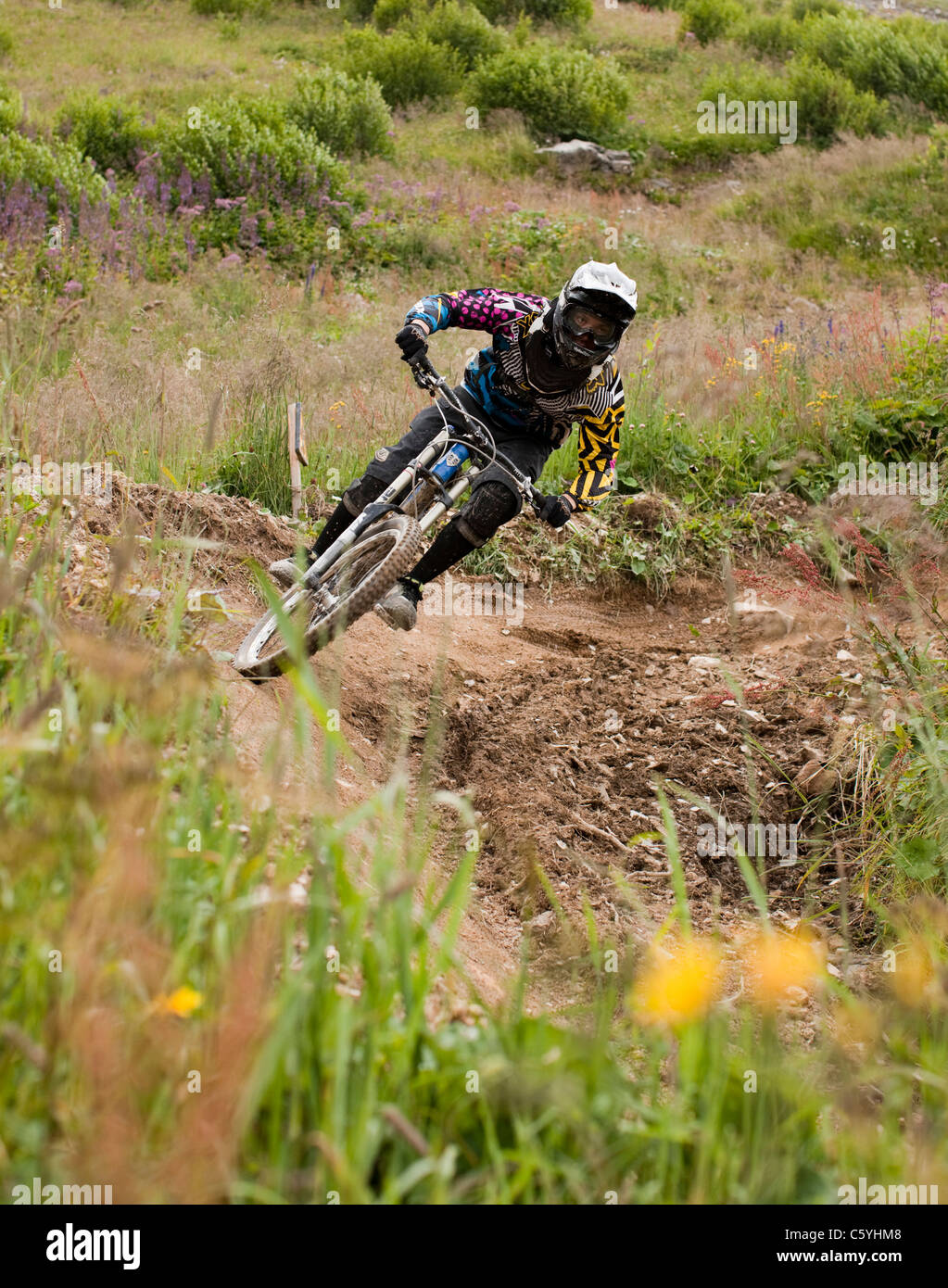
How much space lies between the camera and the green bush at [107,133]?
14.8 m

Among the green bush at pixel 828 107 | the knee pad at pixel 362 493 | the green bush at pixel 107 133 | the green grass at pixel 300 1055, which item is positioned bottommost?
the green grass at pixel 300 1055

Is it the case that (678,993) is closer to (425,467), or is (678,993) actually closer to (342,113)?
(425,467)

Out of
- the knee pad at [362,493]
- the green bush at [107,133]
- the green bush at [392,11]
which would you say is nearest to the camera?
the knee pad at [362,493]

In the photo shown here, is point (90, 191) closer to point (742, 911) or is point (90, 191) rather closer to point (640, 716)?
point (640, 716)

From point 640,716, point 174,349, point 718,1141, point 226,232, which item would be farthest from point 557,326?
point 226,232

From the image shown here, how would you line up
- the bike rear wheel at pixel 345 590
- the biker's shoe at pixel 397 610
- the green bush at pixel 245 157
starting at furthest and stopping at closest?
the green bush at pixel 245 157, the biker's shoe at pixel 397 610, the bike rear wheel at pixel 345 590

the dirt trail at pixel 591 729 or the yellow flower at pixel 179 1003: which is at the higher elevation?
the dirt trail at pixel 591 729

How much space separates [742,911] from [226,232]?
1137 cm

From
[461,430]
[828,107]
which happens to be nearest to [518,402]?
[461,430]

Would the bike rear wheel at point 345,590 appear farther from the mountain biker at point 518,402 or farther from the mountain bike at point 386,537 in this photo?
the mountain biker at point 518,402

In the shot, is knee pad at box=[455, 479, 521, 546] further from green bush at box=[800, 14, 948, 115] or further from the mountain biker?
green bush at box=[800, 14, 948, 115]

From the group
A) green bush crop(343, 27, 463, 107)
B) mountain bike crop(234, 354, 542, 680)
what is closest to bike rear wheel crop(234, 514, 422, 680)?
mountain bike crop(234, 354, 542, 680)

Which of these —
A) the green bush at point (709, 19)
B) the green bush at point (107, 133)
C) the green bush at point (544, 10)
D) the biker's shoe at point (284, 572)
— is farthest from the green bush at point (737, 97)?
the biker's shoe at point (284, 572)

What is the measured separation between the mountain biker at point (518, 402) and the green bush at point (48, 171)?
27.8 ft
